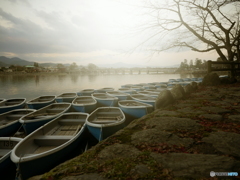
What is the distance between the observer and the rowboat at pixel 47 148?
3.30m

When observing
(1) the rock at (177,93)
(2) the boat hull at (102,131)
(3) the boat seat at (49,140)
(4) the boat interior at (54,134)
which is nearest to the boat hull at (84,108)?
(4) the boat interior at (54,134)

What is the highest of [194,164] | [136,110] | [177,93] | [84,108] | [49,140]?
[177,93]

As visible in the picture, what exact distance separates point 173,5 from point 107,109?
1001cm

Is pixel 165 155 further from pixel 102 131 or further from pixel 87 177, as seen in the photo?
pixel 102 131

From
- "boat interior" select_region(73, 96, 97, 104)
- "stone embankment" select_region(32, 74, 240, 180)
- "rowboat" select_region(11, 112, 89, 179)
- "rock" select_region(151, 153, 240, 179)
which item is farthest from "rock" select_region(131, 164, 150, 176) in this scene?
"boat interior" select_region(73, 96, 97, 104)

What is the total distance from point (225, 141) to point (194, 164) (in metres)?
0.91

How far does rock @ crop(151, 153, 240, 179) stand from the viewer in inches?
60.2

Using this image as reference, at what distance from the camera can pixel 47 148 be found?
4633 mm

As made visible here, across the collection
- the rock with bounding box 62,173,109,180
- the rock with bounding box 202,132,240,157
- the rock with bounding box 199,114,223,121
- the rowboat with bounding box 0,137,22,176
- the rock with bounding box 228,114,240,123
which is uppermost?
the rock with bounding box 228,114,240,123

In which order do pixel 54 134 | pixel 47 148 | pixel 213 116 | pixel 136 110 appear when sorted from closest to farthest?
pixel 213 116, pixel 47 148, pixel 54 134, pixel 136 110

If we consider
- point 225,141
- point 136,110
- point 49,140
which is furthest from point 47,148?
point 225,141

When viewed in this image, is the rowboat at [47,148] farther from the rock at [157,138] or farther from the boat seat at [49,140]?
the rock at [157,138]

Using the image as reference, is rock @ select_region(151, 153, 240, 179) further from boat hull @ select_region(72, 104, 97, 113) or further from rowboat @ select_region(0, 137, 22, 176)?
boat hull @ select_region(72, 104, 97, 113)

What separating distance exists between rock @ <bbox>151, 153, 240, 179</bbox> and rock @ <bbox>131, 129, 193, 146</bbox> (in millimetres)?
399
